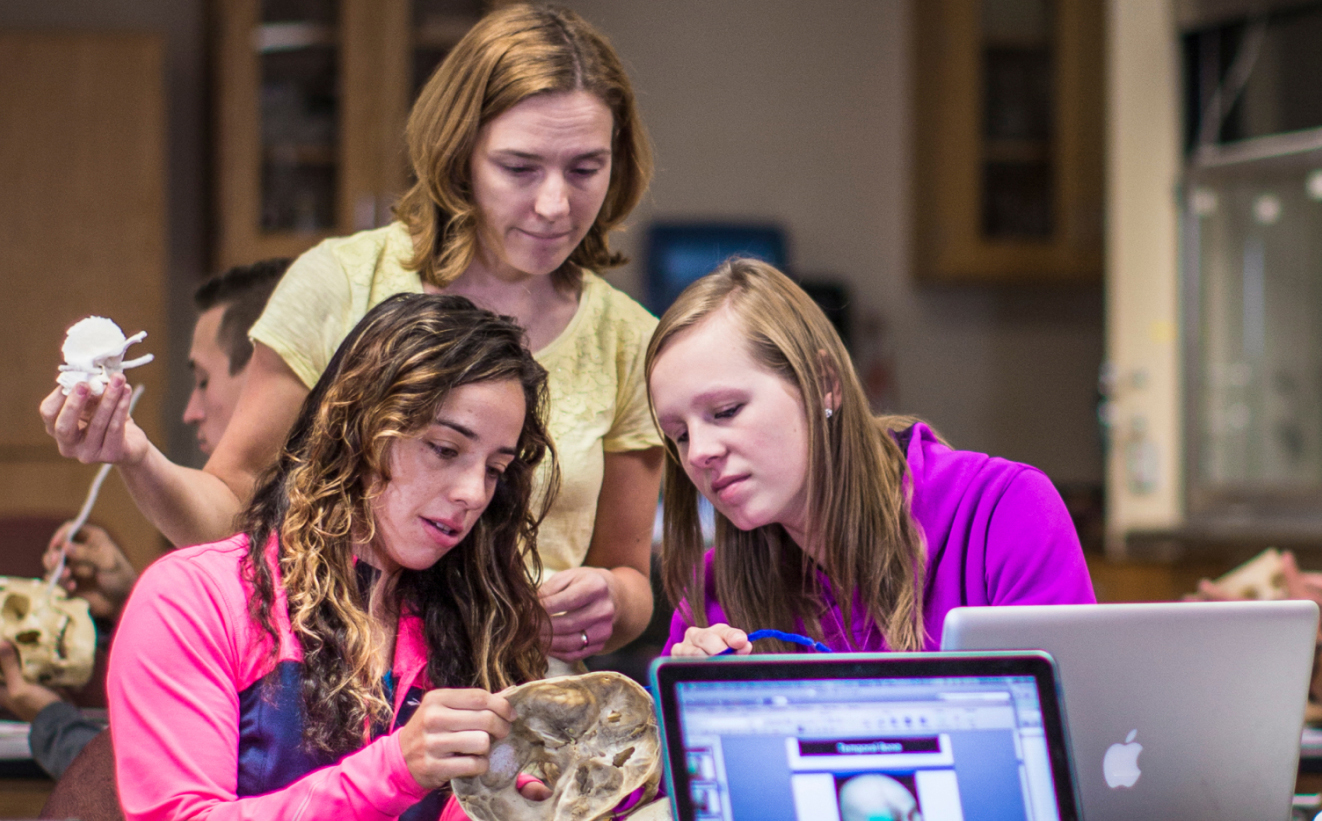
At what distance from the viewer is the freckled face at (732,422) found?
50.0 inches

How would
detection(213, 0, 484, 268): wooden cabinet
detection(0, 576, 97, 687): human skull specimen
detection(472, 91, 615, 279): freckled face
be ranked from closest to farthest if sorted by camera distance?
detection(472, 91, 615, 279): freckled face
detection(0, 576, 97, 687): human skull specimen
detection(213, 0, 484, 268): wooden cabinet

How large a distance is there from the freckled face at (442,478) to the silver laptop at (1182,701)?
0.47 metres

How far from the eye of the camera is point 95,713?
5.61 feet

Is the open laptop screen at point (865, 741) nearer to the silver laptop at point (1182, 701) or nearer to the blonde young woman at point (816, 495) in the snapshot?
the silver laptop at point (1182, 701)

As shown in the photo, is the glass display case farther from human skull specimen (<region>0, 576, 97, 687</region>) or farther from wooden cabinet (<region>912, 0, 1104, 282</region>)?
human skull specimen (<region>0, 576, 97, 687</region>)

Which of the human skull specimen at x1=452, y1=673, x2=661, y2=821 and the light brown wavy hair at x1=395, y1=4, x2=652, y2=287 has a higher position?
the light brown wavy hair at x1=395, y1=4, x2=652, y2=287

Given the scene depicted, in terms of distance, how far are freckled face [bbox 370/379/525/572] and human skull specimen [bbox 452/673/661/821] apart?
22 cm

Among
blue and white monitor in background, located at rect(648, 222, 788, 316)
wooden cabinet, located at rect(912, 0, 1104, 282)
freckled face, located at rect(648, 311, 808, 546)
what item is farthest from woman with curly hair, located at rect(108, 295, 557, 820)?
wooden cabinet, located at rect(912, 0, 1104, 282)

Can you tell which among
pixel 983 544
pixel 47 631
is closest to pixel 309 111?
pixel 47 631

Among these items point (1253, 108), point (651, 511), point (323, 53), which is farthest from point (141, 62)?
point (1253, 108)

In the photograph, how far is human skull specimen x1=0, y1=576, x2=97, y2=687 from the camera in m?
1.65

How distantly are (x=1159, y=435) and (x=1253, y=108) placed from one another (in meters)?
0.98

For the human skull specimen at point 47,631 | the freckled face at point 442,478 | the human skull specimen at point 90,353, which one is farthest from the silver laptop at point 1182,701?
the human skull specimen at point 47,631

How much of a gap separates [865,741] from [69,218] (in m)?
3.44
